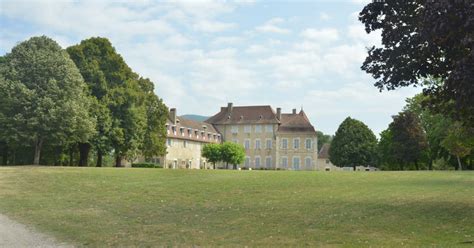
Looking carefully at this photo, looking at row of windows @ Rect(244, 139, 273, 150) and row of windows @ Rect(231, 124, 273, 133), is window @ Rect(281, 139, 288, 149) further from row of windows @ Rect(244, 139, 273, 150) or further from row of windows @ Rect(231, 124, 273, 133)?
row of windows @ Rect(231, 124, 273, 133)

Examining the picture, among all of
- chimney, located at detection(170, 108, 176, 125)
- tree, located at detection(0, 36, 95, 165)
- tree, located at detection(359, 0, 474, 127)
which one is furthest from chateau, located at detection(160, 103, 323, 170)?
tree, located at detection(359, 0, 474, 127)

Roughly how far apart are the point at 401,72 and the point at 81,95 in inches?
1421

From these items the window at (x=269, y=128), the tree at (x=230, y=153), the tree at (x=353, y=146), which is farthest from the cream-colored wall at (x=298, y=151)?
the tree at (x=230, y=153)

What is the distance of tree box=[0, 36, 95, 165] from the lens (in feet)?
137

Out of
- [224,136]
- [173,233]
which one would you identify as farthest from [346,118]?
[173,233]

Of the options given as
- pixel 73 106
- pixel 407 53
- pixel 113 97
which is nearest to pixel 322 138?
pixel 113 97

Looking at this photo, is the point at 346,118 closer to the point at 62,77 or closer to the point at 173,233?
the point at 62,77

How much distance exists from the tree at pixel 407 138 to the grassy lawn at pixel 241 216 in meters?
50.9

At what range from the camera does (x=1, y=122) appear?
4138 cm

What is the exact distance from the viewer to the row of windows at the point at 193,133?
86.2 meters

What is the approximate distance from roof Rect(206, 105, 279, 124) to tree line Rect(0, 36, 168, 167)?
4005cm

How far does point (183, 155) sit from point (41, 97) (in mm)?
47133

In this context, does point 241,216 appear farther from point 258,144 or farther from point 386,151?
point 258,144

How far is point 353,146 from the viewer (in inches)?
3332
